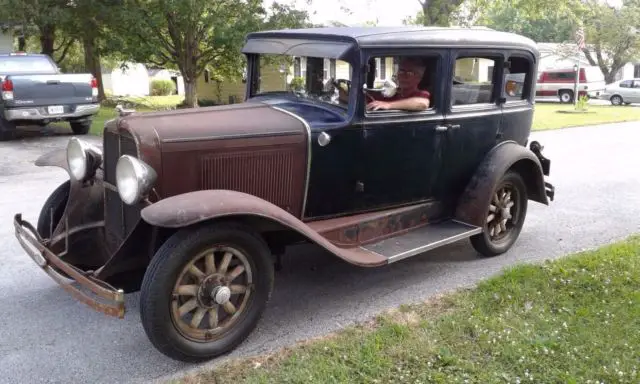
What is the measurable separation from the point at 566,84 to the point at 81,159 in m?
29.0

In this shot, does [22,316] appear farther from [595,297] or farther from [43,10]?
[43,10]

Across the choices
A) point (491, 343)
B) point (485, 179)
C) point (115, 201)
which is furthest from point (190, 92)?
point (491, 343)

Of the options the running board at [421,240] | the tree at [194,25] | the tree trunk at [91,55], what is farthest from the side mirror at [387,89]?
the tree trunk at [91,55]

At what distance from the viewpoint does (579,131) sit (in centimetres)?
1484

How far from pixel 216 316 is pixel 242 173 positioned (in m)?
0.92

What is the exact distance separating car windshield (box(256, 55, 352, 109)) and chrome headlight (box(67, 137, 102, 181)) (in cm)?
149

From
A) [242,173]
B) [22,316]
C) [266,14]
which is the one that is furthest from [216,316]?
[266,14]

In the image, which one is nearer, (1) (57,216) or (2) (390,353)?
(2) (390,353)

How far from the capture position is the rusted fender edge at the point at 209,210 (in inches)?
121

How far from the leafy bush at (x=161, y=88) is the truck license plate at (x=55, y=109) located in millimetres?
23500

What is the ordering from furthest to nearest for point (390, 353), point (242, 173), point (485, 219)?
point (485, 219) < point (242, 173) < point (390, 353)

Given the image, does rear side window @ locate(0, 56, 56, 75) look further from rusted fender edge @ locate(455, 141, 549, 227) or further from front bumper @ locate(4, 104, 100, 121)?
rusted fender edge @ locate(455, 141, 549, 227)

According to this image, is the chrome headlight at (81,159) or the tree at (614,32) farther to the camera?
the tree at (614,32)

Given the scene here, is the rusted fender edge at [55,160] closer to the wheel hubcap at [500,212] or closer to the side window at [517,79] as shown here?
the wheel hubcap at [500,212]
